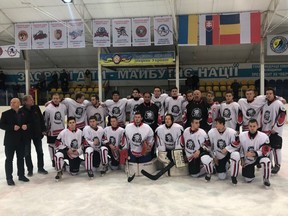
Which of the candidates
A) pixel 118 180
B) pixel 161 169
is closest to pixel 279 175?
pixel 161 169

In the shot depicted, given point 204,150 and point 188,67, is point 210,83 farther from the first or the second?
point 204,150

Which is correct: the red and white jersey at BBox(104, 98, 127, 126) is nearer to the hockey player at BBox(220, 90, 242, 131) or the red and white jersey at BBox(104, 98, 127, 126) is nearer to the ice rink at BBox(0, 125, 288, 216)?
the ice rink at BBox(0, 125, 288, 216)

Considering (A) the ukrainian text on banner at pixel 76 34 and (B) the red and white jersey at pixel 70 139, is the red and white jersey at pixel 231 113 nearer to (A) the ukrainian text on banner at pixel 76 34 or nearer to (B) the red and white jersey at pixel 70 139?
(B) the red and white jersey at pixel 70 139

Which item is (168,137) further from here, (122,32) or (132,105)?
(122,32)

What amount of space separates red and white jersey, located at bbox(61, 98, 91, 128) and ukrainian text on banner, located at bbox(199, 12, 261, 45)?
5.89 meters

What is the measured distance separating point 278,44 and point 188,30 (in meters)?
3.33

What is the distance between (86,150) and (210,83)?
37.8 feet

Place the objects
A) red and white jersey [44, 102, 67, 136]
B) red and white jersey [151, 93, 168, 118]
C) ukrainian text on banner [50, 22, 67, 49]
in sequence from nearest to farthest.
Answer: red and white jersey [44, 102, 67, 136]
red and white jersey [151, 93, 168, 118]
ukrainian text on banner [50, 22, 67, 49]

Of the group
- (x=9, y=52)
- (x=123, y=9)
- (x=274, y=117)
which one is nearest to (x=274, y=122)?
(x=274, y=117)

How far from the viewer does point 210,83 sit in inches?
595

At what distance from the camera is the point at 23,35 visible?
11078mm

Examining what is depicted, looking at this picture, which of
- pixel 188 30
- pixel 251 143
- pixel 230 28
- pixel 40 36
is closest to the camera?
pixel 251 143

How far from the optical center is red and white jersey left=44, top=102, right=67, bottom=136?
5.04 m

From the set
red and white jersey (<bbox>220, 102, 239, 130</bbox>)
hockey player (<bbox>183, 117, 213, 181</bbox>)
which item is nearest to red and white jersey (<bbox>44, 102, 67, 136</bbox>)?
hockey player (<bbox>183, 117, 213, 181</bbox>)
